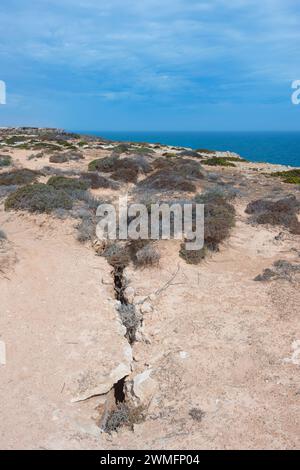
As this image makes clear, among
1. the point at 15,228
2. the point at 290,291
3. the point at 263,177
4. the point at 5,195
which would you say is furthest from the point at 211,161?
the point at 290,291

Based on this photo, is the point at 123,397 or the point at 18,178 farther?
the point at 18,178

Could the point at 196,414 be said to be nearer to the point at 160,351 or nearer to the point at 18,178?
the point at 160,351

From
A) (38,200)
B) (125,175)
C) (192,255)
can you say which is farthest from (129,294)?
(125,175)

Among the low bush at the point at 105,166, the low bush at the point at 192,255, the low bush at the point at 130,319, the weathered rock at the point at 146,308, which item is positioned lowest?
the low bush at the point at 130,319

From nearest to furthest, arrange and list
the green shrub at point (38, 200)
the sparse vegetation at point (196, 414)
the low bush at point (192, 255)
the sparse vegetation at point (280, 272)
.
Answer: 1. the sparse vegetation at point (196, 414)
2. the sparse vegetation at point (280, 272)
3. the low bush at point (192, 255)
4. the green shrub at point (38, 200)

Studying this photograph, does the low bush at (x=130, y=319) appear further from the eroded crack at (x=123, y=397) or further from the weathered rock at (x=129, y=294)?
the weathered rock at (x=129, y=294)

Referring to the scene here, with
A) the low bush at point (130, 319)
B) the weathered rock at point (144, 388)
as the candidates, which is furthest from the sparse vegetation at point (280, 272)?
the weathered rock at point (144, 388)

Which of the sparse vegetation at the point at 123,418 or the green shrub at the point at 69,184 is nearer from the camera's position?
the sparse vegetation at the point at 123,418
